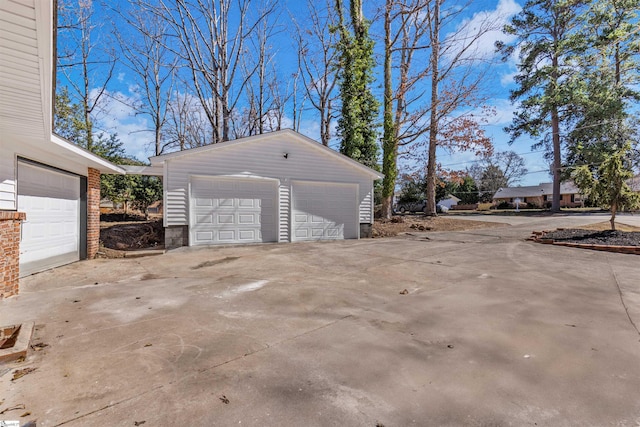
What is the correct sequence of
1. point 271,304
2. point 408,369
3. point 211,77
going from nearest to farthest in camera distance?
point 408,369 < point 271,304 < point 211,77

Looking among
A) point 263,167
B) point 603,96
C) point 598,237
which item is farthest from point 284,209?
point 603,96

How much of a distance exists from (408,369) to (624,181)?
10434 millimetres

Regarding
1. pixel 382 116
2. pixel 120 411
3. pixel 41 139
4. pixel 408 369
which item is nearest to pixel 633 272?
pixel 408 369

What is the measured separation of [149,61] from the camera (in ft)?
62.1

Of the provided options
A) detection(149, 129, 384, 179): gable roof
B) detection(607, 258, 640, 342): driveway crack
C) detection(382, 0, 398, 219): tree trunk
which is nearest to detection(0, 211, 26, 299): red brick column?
detection(149, 129, 384, 179): gable roof

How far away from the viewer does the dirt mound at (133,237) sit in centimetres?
1033

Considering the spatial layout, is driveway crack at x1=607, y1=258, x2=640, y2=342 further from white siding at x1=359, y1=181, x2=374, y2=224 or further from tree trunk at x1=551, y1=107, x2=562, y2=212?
tree trunk at x1=551, y1=107, x2=562, y2=212

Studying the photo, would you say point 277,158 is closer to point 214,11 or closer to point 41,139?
point 41,139

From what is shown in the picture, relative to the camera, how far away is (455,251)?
→ 8047 millimetres

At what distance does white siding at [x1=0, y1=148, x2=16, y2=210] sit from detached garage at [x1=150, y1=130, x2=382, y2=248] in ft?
12.0

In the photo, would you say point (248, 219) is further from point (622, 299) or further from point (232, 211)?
point (622, 299)

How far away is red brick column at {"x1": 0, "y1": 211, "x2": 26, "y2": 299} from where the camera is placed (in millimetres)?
4254

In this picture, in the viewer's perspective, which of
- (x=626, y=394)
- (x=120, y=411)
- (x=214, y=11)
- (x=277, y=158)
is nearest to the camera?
(x=120, y=411)

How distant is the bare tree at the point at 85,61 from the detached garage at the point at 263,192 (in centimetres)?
1122
